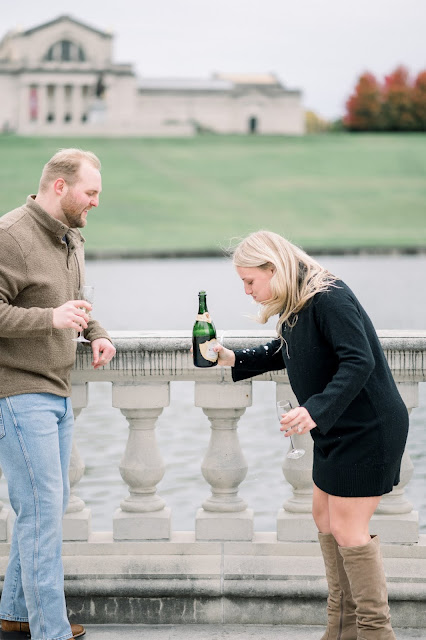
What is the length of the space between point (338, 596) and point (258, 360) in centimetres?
90

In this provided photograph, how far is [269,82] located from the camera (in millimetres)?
129875

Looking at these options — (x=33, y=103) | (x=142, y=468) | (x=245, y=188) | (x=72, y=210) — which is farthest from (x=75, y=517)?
(x=33, y=103)

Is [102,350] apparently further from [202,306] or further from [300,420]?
[300,420]

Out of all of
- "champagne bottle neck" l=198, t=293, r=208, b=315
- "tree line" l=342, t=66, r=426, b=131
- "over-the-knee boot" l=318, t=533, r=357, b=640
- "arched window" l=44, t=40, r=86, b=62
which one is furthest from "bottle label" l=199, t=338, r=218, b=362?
"arched window" l=44, t=40, r=86, b=62

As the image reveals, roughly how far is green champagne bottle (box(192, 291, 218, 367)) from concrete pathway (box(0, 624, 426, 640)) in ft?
3.45

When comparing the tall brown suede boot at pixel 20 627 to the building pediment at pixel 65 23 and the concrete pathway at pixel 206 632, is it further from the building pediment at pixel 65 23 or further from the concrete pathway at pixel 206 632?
the building pediment at pixel 65 23

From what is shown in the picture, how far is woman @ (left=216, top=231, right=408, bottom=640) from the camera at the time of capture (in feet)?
10.8

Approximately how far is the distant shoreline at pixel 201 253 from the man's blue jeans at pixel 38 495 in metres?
40.9

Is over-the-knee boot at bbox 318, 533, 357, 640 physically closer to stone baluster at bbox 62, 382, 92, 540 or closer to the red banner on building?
stone baluster at bbox 62, 382, 92, 540

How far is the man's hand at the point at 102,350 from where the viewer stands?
3.89 metres

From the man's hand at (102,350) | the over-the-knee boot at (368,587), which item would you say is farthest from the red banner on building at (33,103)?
the over-the-knee boot at (368,587)

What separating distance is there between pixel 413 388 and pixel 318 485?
0.77 metres

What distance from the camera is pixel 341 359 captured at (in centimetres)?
330

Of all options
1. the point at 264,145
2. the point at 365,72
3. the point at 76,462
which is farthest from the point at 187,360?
the point at 365,72
